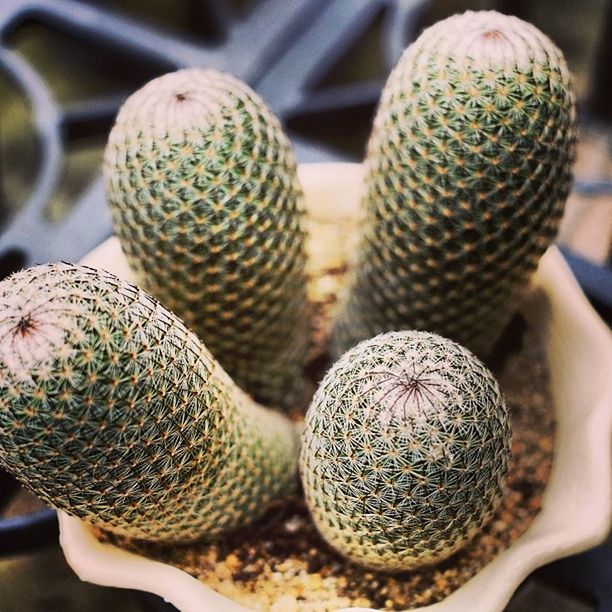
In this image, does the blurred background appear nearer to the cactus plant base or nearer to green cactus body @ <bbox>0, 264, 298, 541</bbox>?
the cactus plant base

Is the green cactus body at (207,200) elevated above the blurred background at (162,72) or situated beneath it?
elevated above

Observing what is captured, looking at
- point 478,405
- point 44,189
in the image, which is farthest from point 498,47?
point 44,189

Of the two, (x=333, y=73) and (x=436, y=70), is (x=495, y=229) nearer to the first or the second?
(x=436, y=70)

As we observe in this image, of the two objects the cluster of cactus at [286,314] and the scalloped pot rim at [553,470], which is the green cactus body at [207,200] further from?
the scalloped pot rim at [553,470]

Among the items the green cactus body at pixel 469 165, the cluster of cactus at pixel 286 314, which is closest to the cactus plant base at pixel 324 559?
the cluster of cactus at pixel 286 314

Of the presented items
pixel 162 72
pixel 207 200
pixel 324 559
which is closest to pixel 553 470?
pixel 324 559

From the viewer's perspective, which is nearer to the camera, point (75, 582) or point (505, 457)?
point (505, 457)

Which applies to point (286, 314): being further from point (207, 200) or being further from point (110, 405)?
point (110, 405)
